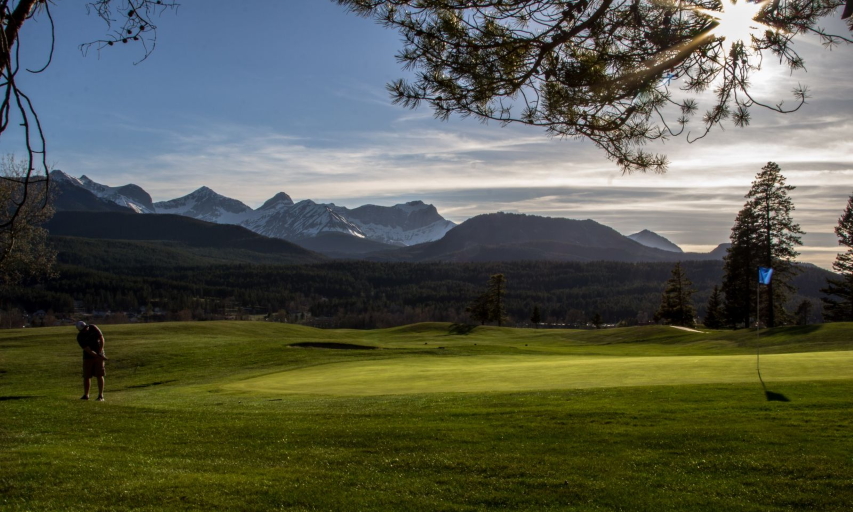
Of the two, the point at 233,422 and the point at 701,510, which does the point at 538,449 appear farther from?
the point at 233,422

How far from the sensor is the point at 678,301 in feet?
221

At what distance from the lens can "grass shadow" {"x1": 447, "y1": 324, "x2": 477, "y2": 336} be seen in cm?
5703

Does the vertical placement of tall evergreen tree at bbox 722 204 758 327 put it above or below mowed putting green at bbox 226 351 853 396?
above

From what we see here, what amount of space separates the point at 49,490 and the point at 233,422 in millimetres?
5360

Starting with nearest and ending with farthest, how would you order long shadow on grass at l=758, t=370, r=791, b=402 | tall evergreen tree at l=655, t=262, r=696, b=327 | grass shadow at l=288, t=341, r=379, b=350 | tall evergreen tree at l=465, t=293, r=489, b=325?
1. long shadow on grass at l=758, t=370, r=791, b=402
2. grass shadow at l=288, t=341, r=379, b=350
3. tall evergreen tree at l=655, t=262, r=696, b=327
4. tall evergreen tree at l=465, t=293, r=489, b=325

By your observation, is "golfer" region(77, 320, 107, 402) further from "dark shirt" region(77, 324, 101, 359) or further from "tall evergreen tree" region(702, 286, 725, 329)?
"tall evergreen tree" region(702, 286, 725, 329)

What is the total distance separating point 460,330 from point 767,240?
90.0 ft

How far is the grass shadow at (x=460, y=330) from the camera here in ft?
187

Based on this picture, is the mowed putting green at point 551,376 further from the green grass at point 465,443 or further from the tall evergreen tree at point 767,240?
the tall evergreen tree at point 767,240

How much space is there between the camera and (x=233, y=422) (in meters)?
13.1

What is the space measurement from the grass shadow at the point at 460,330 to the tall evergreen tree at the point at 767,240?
24.5m

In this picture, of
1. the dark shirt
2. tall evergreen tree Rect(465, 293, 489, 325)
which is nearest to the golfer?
the dark shirt

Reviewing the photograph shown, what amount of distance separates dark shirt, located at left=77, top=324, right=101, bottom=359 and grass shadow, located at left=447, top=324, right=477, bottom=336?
40.7 meters

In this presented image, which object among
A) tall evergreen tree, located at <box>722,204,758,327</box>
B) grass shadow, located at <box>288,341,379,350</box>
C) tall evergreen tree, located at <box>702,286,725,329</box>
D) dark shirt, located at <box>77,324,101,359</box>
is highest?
tall evergreen tree, located at <box>722,204,758,327</box>
